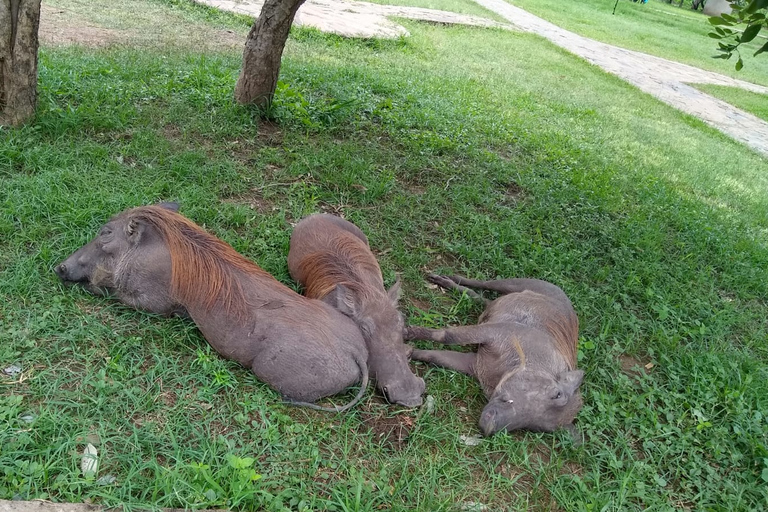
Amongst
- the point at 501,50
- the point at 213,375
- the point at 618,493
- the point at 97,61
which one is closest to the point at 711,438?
the point at 618,493

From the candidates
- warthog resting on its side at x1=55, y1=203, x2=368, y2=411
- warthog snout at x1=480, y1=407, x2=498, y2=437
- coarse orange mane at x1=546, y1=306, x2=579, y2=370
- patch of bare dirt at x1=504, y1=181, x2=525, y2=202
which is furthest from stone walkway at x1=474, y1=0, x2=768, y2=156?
warthog resting on its side at x1=55, y1=203, x2=368, y2=411

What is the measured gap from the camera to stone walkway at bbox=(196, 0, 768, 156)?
412 inches

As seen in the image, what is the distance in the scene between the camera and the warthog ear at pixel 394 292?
360 cm

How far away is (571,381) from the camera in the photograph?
10.8 feet

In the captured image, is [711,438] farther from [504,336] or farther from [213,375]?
[213,375]

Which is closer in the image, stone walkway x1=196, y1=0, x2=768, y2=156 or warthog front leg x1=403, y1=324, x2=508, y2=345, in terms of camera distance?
warthog front leg x1=403, y1=324, x2=508, y2=345

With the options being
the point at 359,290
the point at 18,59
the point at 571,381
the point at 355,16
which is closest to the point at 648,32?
the point at 355,16

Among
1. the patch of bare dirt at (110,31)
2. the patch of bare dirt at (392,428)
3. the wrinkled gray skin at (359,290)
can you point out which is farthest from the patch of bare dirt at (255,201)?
the patch of bare dirt at (110,31)

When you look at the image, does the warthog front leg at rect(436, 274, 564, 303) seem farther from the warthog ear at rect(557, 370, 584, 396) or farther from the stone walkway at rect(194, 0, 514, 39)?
the stone walkway at rect(194, 0, 514, 39)

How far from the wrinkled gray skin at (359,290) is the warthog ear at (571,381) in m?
0.79

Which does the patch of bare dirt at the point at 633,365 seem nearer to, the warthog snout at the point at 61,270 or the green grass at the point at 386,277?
the green grass at the point at 386,277

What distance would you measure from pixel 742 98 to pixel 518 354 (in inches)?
507

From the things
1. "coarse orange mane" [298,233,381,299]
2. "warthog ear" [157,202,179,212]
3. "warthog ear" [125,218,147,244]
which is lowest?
"coarse orange mane" [298,233,381,299]

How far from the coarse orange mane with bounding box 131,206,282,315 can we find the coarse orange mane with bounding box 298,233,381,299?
0.33 meters
